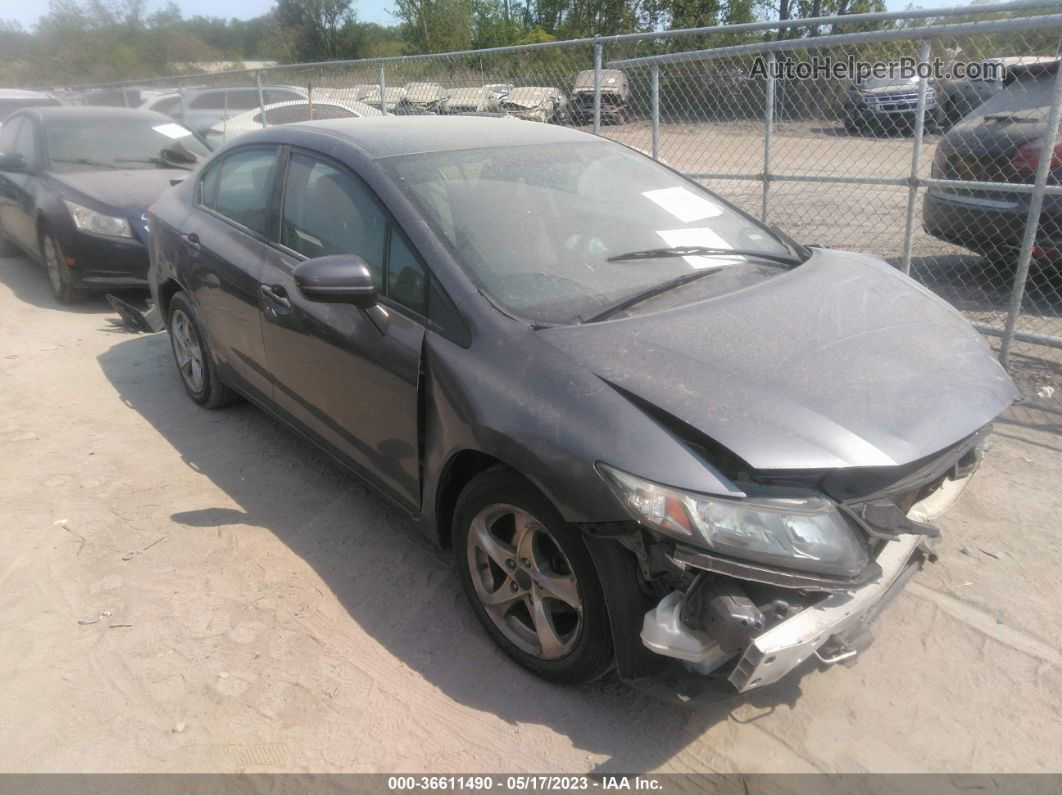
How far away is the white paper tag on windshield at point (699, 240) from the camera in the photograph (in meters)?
3.27

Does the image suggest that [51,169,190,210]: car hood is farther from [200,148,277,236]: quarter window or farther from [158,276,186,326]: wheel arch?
[200,148,277,236]: quarter window

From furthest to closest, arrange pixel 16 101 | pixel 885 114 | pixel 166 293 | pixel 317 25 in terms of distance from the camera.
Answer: pixel 317 25
pixel 16 101
pixel 885 114
pixel 166 293

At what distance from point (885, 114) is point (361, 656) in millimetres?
5129

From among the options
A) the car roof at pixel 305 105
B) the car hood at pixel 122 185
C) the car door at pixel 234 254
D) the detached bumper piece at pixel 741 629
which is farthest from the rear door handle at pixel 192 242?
the car roof at pixel 305 105

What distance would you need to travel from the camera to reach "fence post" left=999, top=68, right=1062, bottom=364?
173 inches

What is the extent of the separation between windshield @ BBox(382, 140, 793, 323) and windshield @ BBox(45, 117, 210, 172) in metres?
5.71

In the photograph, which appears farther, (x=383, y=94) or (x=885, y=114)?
(x=383, y=94)

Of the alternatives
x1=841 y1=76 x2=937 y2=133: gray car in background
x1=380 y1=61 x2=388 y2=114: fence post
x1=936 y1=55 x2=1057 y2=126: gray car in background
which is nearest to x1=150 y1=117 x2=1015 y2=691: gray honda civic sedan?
x1=841 y1=76 x2=937 y2=133: gray car in background

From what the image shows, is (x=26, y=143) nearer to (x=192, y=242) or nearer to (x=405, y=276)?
(x=192, y=242)

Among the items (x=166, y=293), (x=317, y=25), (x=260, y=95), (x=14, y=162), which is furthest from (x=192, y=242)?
(x=317, y=25)

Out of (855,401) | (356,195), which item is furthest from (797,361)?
(356,195)

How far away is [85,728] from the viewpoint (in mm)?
2652

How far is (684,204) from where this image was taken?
3.66 metres

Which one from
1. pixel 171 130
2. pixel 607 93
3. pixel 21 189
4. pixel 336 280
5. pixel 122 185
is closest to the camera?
pixel 336 280
